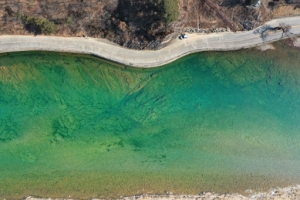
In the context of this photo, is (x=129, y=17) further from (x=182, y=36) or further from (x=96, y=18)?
(x=182, y=36)

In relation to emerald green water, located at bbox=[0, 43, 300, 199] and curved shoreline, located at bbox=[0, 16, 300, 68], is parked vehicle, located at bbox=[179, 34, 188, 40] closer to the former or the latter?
curved shoreline, located at bbox=[0, 16, 300, 68]

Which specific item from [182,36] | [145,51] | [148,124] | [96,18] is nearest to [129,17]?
[96,18]

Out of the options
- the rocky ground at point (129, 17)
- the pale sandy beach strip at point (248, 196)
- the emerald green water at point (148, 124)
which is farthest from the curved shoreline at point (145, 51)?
the pale sandy beach strip at point (248, 196)

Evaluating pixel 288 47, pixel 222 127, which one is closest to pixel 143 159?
pixel 222 127

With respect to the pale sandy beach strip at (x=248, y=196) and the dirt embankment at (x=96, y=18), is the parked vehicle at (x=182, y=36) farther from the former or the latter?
the pale sandy beach strip at (x=248, y=196)

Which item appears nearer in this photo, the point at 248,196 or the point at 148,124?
the point at 248,196

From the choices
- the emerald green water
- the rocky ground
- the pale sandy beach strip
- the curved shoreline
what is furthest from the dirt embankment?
the pale sandy beach strip

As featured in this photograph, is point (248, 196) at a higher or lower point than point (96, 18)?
lower

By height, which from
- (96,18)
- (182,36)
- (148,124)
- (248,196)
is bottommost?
(248,196)
